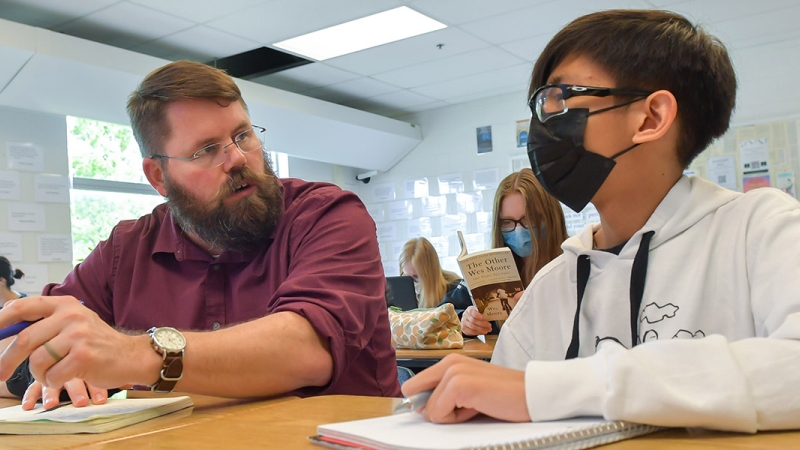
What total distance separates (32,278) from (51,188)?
2.20ft

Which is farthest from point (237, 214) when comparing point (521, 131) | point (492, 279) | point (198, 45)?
point (521, 131)

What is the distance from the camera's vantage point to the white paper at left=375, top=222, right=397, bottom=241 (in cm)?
820

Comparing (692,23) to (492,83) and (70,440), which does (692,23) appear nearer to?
(70,440)

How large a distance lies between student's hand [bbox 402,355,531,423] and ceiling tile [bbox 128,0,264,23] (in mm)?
4290

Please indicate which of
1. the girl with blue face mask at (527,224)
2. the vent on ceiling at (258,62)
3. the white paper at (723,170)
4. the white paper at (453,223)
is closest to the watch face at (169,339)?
the girl with blue face mask at (527,224)

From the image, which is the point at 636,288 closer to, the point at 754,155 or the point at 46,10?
the point at 46,10

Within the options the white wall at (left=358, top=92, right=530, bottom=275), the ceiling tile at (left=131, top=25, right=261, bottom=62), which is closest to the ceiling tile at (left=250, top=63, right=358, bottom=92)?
the ceiling tile at (left=131, top=25, right=261, bottom=62)

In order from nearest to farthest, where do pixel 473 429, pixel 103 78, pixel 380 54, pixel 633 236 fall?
pixel 473 429 → pixel 633 236 → pixel 103 78 → pixel 380 54

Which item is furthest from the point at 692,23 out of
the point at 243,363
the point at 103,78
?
the point at 103,78

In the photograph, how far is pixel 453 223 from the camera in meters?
7.73

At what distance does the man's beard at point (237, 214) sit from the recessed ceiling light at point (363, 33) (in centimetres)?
356

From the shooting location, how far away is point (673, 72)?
1.24 meters

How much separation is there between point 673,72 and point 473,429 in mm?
747

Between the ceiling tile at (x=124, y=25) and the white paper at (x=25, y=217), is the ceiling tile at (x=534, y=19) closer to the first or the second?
the ceiling tile at (x=124, y=25)
